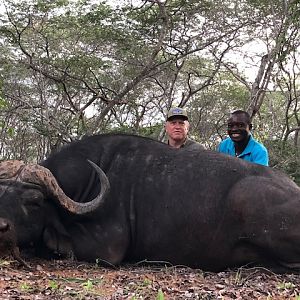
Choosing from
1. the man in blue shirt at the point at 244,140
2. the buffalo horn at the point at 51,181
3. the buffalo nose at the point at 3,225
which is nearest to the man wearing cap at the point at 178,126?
the man in blue shirt at the point at 244,140

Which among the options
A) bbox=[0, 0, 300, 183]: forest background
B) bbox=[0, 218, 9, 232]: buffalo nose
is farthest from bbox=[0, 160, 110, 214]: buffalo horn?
bbox=[0, 0, 300, 183]: forest background

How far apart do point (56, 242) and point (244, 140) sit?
2.88m

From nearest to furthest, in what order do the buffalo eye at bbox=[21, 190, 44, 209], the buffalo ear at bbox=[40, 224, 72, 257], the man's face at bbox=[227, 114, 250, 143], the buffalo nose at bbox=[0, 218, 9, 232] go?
the buffalo nose at bbox=[0, 218, 9, 232], the buffalo eye at bbox=[21, 190, 44, 209], the buffalo ear at bbox=[40, 224, 72, 257], the man's face at bbox=[227, 114, 250, 143]

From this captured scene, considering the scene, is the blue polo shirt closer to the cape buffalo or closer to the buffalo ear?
the cape buffalo

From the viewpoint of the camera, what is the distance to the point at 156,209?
5.72 meters

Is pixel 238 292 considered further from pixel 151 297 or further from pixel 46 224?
pixel 46 224

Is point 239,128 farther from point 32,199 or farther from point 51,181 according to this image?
point 32,199

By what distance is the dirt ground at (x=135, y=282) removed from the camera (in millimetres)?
3936

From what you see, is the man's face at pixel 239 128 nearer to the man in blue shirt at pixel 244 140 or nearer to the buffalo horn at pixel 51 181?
the man in blue shirt at pixel 244 140

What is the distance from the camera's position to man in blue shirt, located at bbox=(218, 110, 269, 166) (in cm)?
708

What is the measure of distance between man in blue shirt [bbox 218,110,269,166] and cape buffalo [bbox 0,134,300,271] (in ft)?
3.96

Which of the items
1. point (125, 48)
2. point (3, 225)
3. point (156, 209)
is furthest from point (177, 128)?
point (125, 48)

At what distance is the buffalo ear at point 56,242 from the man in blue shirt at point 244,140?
267cm

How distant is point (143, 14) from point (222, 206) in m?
10.6
